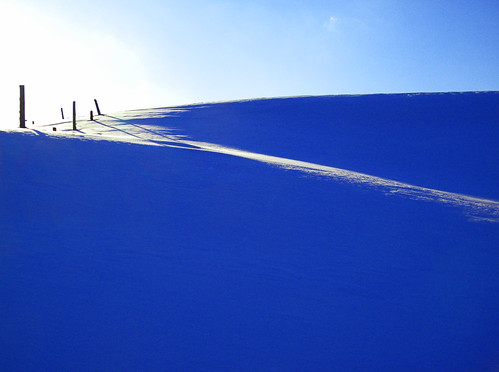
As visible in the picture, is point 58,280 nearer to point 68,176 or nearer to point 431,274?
point 68,176

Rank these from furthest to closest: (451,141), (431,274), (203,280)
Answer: (451,141)
(431,274)
(203,280)

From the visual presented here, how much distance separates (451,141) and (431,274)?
10843 millimetres

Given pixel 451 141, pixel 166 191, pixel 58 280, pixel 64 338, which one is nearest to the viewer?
pixel 64 338

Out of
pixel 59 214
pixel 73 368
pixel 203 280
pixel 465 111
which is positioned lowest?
pixel 73 368

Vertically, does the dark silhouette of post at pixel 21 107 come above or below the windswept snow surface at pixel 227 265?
above

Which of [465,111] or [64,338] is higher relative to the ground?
[465,111]

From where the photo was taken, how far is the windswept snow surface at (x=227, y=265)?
3.17 metres

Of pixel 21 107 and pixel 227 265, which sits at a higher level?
pixel 21 107

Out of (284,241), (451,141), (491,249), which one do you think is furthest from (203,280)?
(451,141)

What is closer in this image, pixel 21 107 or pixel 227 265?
pixel 227 265

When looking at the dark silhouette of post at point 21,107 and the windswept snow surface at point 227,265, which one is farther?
the dark silhouette of post at point 21,107

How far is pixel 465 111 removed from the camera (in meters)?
16.9

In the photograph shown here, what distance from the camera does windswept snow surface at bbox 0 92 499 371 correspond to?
317cm

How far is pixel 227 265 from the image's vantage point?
13.8 feet
